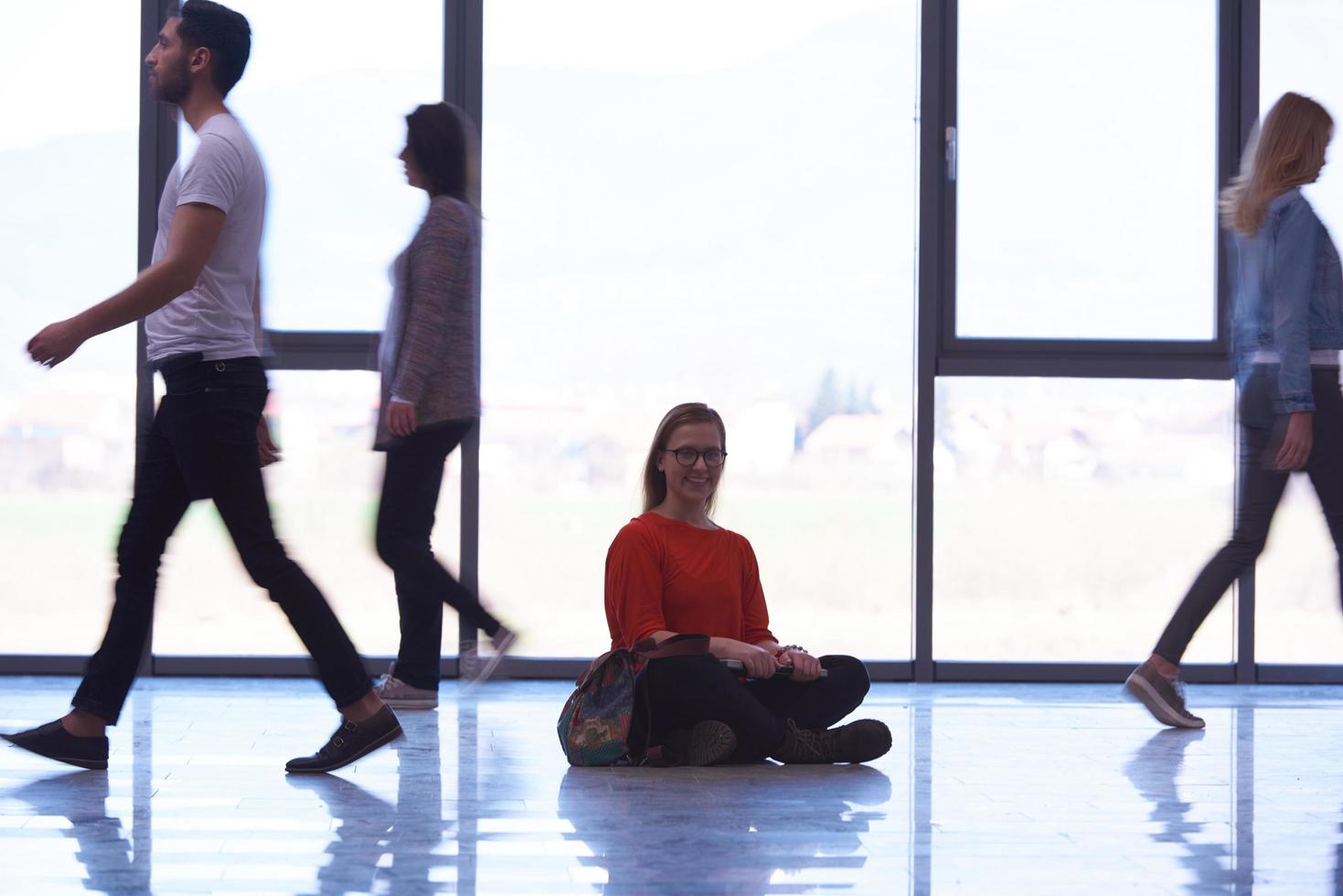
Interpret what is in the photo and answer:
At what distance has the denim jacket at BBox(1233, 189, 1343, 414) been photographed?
354 centimetres

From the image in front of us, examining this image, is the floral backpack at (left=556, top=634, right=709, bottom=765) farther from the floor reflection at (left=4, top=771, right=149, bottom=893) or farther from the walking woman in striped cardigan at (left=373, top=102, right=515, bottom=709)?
the floor reflection at (left=4, top=771, right=149, bottom=893)

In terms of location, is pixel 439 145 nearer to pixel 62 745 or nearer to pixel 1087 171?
pixel 62 745

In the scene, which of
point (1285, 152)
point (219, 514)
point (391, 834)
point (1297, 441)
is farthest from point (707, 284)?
point (391, 834)

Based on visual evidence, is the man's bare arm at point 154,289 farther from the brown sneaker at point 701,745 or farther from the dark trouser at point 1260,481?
the dark trouser at point 1260,481

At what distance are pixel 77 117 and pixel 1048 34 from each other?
2783 millimetres

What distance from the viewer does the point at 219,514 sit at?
2867mm

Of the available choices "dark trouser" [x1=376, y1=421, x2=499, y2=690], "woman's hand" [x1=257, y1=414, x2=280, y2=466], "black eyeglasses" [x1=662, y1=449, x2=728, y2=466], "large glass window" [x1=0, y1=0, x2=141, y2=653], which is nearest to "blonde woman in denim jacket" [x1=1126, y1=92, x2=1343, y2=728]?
"black eyeglasses" [x1=662, y1=449, x2=728, y2=466]

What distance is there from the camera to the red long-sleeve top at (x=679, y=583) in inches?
121

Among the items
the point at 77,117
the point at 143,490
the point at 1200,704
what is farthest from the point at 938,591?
the point at 77,117

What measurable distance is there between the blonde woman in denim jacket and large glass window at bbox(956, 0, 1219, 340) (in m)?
0.90

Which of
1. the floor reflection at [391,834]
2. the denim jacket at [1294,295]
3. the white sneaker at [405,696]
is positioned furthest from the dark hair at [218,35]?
the denim jacket at [1294,295]

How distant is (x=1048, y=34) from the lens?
15.3 feet

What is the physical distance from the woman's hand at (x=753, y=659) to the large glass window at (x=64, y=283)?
7.37ft

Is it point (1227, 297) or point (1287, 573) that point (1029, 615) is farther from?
point (1227, 297)
